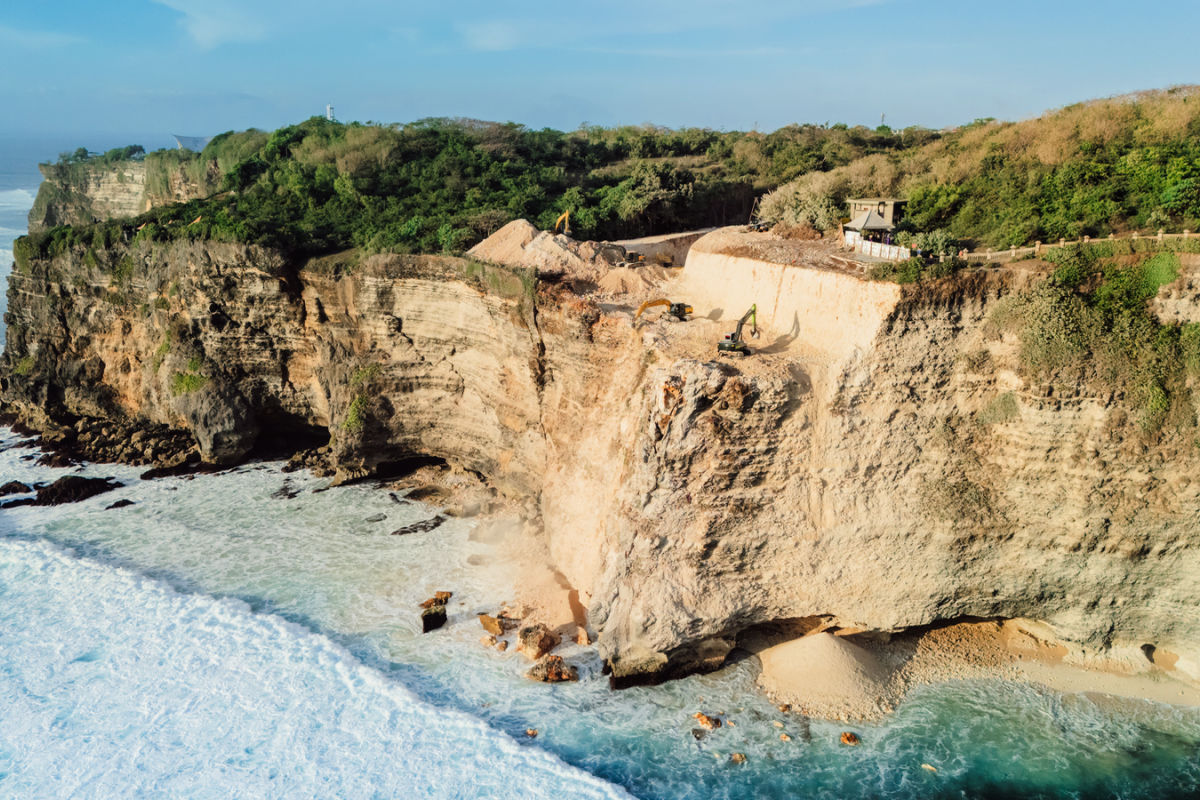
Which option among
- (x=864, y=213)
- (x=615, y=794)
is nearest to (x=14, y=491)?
(x=615, y=794)

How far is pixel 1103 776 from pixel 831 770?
5616 millimetres

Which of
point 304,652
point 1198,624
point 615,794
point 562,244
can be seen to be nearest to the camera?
point 615,794

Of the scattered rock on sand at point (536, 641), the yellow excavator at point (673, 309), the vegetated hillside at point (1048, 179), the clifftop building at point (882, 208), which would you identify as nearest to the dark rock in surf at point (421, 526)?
the scattered rock on sand at point (536, 641)

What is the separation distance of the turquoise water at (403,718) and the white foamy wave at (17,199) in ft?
269

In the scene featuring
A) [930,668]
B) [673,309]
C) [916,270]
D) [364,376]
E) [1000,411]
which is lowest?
[930,668]

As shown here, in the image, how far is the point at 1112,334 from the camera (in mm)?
17328

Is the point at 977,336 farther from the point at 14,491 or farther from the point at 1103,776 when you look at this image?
the point at 14,491

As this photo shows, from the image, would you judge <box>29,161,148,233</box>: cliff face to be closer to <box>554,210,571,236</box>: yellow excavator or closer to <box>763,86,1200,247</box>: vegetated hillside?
<box>554,210,571,236</box>: yellow excavator

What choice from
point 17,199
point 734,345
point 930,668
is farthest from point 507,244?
point 17,199

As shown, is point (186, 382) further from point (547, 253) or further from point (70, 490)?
point (547, 253)

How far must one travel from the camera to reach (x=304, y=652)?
20.2 meters

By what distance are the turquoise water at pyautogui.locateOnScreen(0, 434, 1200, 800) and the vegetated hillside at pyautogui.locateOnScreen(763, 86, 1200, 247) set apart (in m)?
12.8

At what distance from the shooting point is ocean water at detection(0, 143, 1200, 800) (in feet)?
53.1

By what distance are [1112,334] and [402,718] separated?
18.4 meters
